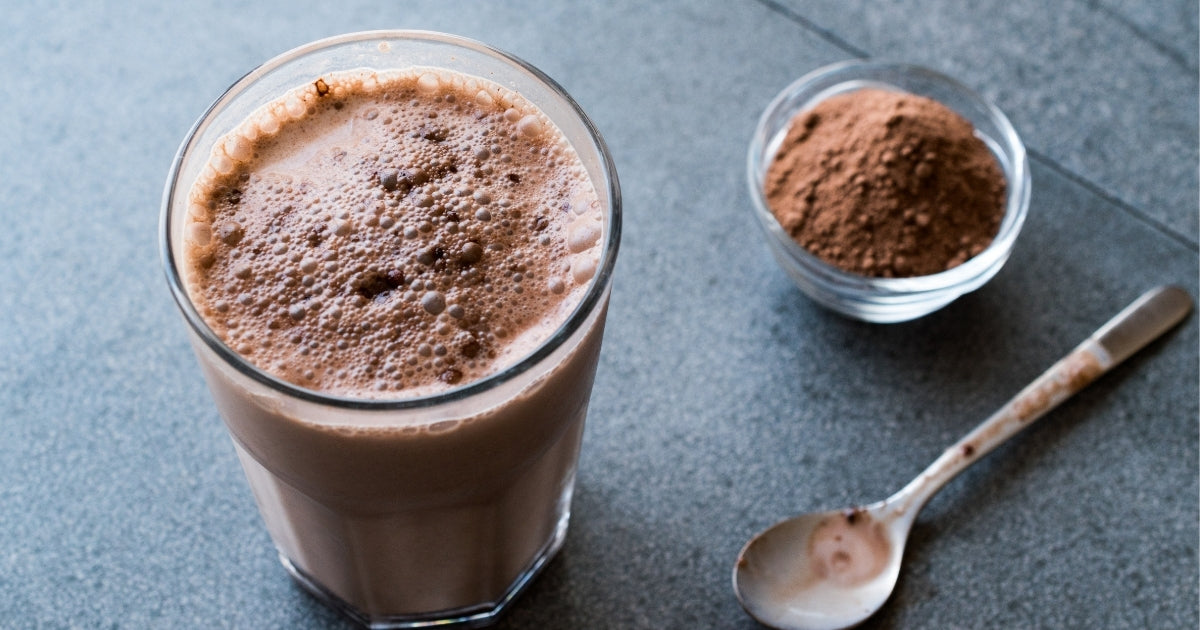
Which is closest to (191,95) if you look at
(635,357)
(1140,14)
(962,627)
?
(635,357)

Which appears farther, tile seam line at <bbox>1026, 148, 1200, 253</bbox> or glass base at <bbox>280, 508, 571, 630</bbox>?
tile seam line at <bbox>1026, 148, 1200, 253</bbox>

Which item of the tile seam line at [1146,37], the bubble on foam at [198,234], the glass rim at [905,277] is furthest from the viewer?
the tile seam line at [1146,37]

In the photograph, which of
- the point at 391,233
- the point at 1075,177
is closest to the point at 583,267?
the point at 391,233

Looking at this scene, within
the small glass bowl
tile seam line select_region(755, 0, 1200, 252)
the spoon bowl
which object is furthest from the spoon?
tile seam line select_region(755, 0, 1200, 252)

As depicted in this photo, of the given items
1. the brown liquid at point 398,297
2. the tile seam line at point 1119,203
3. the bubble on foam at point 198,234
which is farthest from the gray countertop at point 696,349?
the bubble on foam at point 198,234

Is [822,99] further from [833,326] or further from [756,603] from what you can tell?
[756,603]

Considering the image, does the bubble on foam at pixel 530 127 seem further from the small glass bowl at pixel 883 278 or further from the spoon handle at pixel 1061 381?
the spoon handle at pixel 1061 381

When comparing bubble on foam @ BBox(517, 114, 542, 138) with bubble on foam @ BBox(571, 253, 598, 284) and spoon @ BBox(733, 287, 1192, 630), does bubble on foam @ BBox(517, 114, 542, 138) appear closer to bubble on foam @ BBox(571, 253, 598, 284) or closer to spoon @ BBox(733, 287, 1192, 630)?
bubble on foam @ BBox(571, 253, 598, 284)
